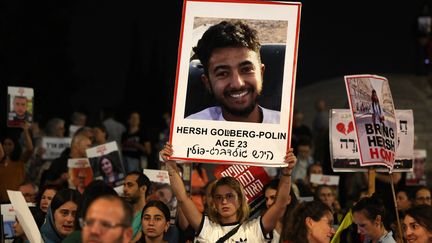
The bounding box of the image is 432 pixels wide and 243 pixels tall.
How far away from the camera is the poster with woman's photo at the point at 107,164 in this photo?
43.0ft

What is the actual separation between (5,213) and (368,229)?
344cm

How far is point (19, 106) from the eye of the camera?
46.9 feet

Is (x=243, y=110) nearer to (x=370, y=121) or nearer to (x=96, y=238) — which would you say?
(x=370, y=121)

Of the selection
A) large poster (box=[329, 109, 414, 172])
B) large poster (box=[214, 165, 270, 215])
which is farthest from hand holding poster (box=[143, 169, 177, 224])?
large poster (box=[329, 109, 414, 172])

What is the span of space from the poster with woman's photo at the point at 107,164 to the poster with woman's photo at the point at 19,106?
152cm

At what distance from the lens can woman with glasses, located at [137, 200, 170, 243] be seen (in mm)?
9172

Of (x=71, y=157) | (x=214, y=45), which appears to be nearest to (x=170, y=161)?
(x=214, y=45)

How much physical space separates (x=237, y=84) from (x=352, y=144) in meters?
3.18

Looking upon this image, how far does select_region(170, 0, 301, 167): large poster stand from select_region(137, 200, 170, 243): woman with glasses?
0.83 metres

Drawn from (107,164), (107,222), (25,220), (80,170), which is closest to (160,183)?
(107,164)

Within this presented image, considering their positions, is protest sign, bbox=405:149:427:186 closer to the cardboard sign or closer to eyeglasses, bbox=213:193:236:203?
the cardboard sign

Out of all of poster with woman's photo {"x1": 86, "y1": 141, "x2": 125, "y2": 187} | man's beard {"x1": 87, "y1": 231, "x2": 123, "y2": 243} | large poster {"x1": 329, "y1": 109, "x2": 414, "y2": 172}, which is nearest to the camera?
man's beard {"x1": 87, "y1": 231, "x2": 123, "y2": 243}

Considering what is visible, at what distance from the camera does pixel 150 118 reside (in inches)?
1510

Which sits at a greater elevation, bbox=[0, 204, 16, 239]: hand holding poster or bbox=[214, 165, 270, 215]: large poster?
bbox=[214, 165, 270, 215]: large poster
